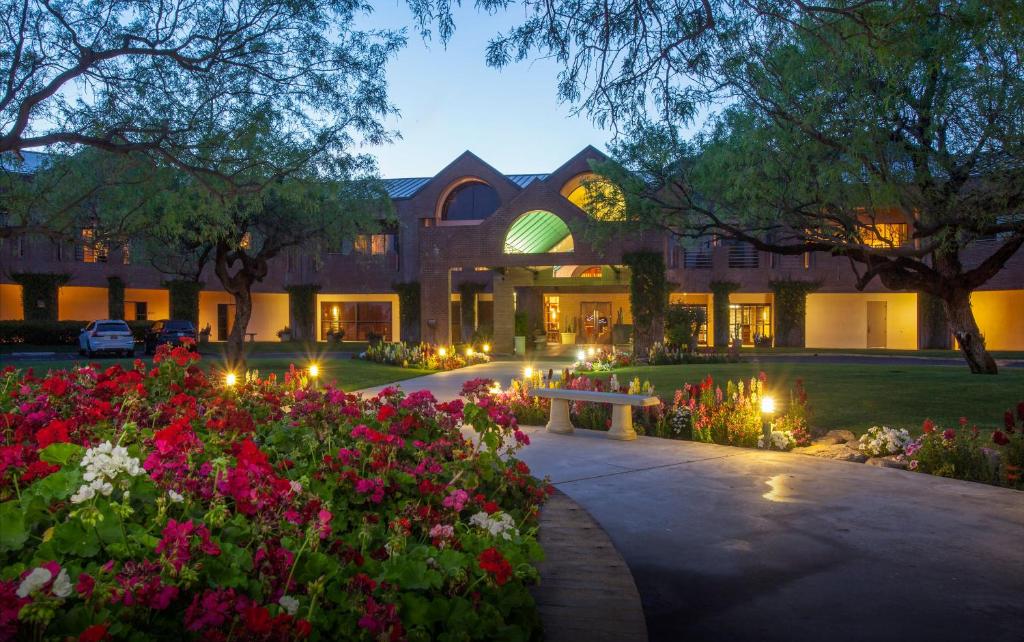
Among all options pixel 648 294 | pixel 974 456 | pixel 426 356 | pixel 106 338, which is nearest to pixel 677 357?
pixel 648 294

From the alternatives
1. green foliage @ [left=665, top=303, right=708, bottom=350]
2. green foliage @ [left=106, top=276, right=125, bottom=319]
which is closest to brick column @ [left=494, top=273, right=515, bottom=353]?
green foliage @ [left=665, top=303, right=708, bottom=350]

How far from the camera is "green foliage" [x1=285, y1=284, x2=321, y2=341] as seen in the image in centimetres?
4612

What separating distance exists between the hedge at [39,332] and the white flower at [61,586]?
1507 inches

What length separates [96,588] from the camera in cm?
259

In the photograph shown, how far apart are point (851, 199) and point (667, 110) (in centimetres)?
777

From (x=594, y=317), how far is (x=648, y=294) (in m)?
16.2

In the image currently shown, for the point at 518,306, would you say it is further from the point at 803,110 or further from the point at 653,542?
the point at 653,542

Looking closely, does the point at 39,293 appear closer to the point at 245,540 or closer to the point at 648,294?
the point at 648,294

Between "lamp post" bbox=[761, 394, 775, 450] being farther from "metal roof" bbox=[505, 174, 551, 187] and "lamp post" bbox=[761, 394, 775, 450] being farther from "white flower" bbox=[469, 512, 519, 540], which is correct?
"metal roof" bbox=[505, 174, 551, 187]

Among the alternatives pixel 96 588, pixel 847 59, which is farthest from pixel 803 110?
pixel 96 588

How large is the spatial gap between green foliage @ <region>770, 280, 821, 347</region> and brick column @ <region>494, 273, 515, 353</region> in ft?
44.8

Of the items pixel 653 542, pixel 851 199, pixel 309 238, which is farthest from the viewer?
pixel 309 238

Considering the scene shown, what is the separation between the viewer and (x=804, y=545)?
19.0 feet

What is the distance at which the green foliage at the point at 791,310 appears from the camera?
128ft
